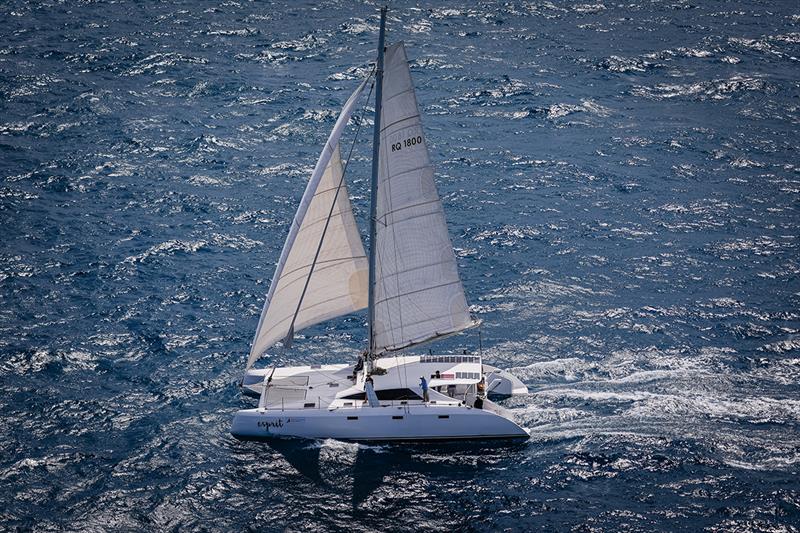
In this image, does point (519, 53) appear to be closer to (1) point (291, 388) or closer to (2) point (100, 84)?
(2) point (100, 84)

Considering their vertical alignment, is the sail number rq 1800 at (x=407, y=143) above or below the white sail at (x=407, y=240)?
above

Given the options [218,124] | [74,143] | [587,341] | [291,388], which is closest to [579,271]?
[587,341]

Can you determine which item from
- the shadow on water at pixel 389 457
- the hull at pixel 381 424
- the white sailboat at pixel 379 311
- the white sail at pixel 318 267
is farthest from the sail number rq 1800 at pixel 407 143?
the shadow on water at pixel 389 457

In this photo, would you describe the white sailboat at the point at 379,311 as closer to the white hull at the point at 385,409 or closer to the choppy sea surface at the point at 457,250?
the white hull at the point at 385,409

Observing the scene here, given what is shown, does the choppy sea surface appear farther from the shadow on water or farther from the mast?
the mast

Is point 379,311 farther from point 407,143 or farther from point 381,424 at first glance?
point 407,143

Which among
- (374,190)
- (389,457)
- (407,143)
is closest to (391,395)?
(389,457)

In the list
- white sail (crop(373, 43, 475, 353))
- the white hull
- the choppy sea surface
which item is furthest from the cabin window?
the choppy sea surface
